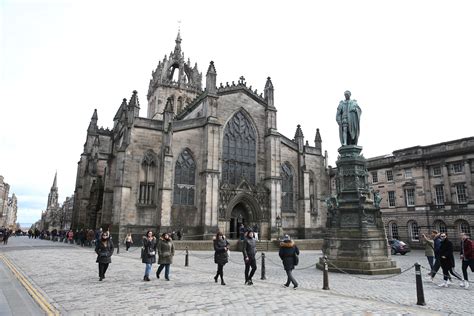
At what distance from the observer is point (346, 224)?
14.4 meters

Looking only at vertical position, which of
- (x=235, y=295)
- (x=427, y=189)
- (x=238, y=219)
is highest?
(x=427, y=189)

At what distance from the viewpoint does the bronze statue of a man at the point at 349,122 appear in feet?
51.4

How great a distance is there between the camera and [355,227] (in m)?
14.0

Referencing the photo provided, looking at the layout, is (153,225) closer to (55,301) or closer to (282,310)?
(55,301)

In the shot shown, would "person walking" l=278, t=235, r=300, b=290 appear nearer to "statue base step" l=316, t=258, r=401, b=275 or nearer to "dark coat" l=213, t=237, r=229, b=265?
"dark coat" l=213, t=237, r=229, b=265

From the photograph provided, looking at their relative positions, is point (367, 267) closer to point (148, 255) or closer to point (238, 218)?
point (148, 255)

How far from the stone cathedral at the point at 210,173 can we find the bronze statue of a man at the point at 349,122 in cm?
1642

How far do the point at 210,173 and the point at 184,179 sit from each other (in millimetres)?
2485

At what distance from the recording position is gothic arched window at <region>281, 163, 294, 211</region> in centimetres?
3531

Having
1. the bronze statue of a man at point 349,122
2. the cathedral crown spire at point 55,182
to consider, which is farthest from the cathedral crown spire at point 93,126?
the cathedral crown spire at point 55,182

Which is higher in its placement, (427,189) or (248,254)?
(427,189)

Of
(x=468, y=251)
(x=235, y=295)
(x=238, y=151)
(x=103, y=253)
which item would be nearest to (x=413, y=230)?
(x=238, y=151)

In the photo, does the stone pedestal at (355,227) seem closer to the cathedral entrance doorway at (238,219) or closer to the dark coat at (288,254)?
the dark coat at (288,254)

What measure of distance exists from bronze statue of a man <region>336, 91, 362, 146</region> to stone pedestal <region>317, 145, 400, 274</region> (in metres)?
0.49
